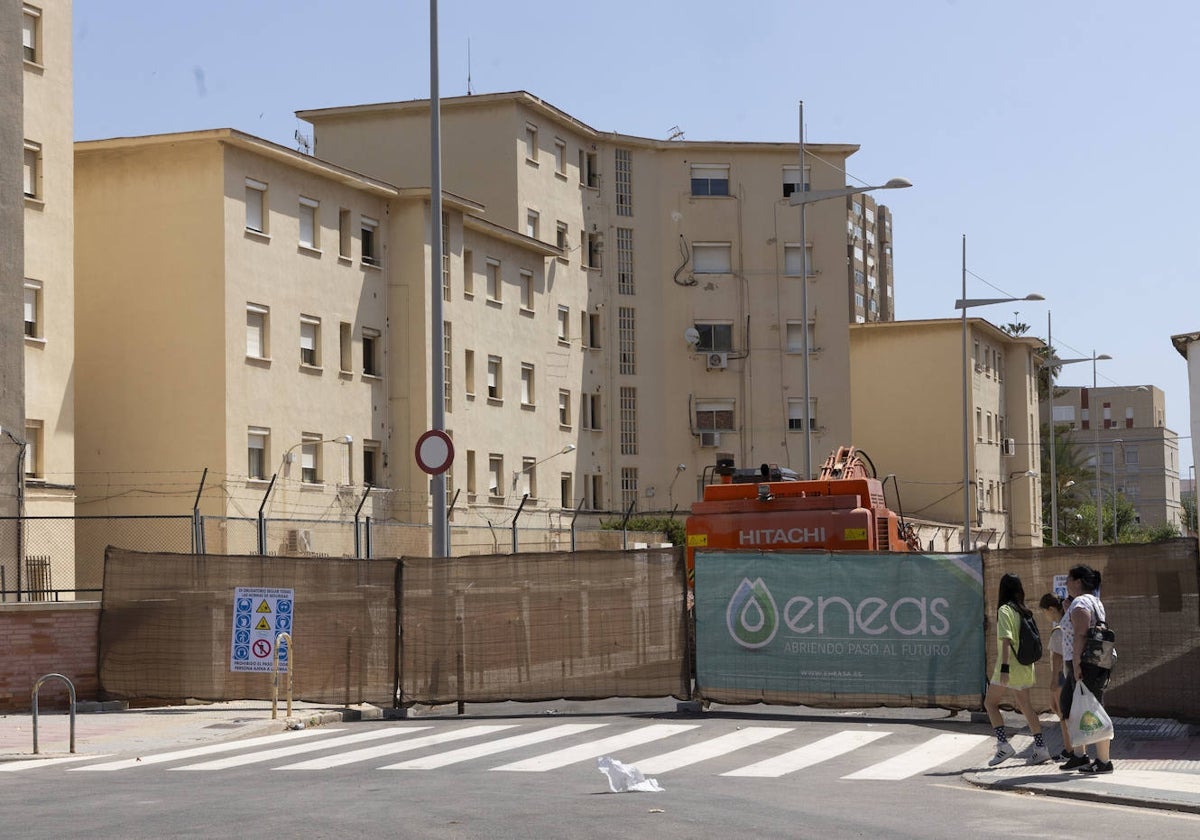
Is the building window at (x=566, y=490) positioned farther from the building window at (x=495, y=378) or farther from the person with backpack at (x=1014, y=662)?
the person with backpack at (x=1014, y=662)

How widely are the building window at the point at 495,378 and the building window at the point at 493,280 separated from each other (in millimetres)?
2022

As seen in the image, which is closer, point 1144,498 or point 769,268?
point 769,268

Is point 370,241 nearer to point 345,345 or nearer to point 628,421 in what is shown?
point 345,345

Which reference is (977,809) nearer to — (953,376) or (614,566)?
(614,566)

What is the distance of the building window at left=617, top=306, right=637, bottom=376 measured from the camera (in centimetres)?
6725

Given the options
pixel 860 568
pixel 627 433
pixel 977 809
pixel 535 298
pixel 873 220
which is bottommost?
pixel 977 809

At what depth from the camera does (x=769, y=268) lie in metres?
68.6

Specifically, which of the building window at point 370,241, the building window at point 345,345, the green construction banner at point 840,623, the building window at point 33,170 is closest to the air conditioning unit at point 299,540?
the building window at point 345,345

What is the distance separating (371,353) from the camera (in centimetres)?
5150

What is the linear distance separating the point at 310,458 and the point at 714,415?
2459 centimetres

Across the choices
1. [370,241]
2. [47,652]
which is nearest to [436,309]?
[47,652]

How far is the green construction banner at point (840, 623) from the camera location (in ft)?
61.8

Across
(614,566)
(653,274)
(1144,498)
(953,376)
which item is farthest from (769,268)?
(1144,498)

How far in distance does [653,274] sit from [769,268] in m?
4.74
